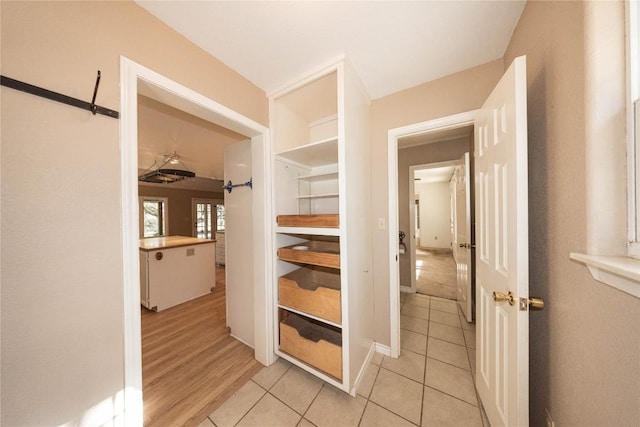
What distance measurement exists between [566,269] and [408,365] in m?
1.44

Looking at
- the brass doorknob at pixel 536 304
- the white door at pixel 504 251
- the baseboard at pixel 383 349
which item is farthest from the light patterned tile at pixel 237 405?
the brass doorknob at pixel 536 304

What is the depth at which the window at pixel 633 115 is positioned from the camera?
58cm

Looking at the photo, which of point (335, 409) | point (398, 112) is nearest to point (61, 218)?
point (335, 409)

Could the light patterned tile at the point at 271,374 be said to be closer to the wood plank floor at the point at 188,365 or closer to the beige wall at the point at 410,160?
the wood plank floor at the point at 188,365

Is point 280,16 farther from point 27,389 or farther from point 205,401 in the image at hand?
point 205,401

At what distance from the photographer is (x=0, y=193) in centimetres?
69

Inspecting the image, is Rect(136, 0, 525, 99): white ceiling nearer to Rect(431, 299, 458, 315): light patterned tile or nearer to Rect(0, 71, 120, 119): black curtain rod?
Rect(0, 71, 120, 119): black curtain rod

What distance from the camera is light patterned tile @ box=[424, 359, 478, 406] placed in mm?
1426

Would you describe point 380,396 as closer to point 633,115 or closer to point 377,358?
point 377,358

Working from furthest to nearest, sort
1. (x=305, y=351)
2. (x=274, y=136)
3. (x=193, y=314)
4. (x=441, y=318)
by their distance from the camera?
(x=193, y=314), (x=441, y=318), (x=274, y=136), (x=305, y=351)

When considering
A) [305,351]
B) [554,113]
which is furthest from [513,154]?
[305,351]

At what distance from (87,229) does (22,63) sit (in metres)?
0.64

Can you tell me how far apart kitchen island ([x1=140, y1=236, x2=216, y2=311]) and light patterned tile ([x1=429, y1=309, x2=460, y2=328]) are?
135 inches

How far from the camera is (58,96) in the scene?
794 mm
